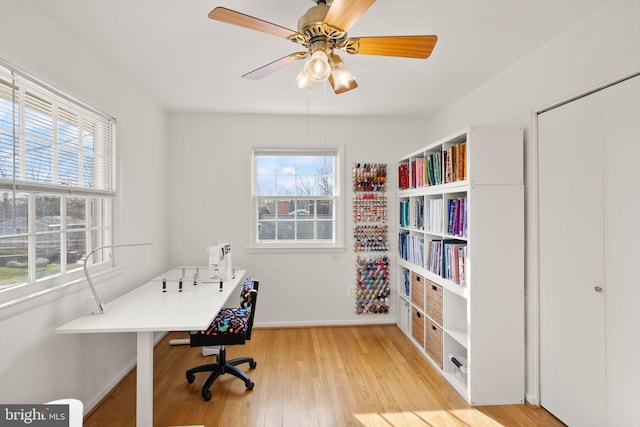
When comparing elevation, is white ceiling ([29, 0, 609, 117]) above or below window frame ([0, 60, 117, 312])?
above

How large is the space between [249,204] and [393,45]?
265cm

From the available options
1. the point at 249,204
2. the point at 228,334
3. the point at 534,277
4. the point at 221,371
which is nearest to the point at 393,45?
the point at 534,277

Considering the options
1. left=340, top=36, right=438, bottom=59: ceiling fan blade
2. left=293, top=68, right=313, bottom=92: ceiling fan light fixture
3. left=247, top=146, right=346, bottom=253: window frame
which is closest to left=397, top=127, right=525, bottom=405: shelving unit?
left=340, top=36, right=438, bottom=59: ceiling fan blade

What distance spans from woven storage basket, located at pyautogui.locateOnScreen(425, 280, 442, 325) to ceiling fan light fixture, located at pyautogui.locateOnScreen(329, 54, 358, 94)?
1.86m

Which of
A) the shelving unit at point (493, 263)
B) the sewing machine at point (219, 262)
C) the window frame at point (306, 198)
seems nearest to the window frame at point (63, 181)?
the sewing machine at point (219, 262)

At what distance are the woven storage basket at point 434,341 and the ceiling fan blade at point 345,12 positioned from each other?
2.46 metres

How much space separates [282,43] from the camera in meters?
2.21

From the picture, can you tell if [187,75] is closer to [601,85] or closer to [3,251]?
[3,251]

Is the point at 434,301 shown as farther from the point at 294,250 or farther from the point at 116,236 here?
the point at 116,236

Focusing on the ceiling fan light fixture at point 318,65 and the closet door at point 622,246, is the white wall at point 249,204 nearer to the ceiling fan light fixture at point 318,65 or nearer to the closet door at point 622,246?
the closet door at point 622,246

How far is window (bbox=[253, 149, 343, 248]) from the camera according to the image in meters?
3.93

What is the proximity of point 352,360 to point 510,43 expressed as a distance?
2777 mm

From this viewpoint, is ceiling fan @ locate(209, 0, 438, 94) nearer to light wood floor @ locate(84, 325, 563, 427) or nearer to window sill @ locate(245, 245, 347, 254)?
light wood floor @ locate(84, 325, 563, 427)

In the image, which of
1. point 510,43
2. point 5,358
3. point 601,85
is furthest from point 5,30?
point 601,85
